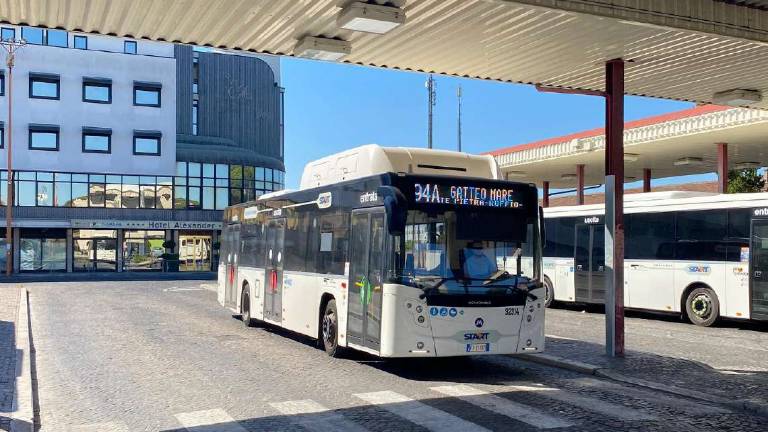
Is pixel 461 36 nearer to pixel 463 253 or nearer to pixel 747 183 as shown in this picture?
pixel 463 253

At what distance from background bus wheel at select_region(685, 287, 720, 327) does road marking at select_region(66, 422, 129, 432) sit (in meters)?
14.6

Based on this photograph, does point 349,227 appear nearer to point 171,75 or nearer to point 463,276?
point 463,276

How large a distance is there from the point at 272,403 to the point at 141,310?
14467 millimetres

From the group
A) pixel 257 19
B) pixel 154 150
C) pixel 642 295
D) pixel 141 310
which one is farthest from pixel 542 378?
pixel 154 150

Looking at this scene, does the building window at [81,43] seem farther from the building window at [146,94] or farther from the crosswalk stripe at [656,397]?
the crosswalk stripe at [656,397]

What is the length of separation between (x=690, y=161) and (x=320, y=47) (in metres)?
22.5

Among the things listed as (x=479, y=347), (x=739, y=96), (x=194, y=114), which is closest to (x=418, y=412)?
(x=479, y=347)

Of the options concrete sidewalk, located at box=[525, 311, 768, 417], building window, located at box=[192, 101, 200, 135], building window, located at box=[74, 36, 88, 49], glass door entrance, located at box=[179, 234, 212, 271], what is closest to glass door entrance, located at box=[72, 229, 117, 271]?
glass door entrance, located at box=[179, 234, 212, 271]

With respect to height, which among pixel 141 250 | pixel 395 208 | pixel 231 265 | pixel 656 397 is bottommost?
pixel 656 397

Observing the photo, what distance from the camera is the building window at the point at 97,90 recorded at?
5138 cm

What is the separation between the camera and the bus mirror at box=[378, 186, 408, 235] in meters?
10.4

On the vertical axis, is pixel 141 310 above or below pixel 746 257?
below

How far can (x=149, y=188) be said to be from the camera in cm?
5331

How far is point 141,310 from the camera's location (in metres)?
22.3
